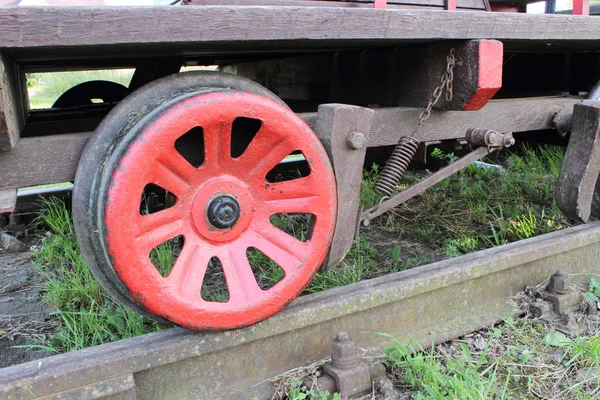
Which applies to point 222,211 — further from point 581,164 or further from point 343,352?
point 581,164

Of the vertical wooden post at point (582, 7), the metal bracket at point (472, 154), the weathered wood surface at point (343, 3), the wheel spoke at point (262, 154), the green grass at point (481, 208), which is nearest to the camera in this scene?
the wheel spoke at point (262, 154)

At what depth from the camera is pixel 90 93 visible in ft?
15.6

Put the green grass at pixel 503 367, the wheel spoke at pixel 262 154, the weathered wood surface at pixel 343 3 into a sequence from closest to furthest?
the wheel spoke at pixel 262 154 → the green grass at pixel 503 367 → the weathered wood surface at pixel 343 3

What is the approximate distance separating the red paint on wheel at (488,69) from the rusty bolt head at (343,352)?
41.3 inches

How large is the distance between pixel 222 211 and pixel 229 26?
0.55 m

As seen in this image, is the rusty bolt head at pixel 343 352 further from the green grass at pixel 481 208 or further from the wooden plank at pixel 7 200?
the green grass at pixel 481 208

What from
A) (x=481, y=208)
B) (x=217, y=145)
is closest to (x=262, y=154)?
(x=217, y=145)

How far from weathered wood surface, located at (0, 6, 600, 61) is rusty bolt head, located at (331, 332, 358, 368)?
1001 mm

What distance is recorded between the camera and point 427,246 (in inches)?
129

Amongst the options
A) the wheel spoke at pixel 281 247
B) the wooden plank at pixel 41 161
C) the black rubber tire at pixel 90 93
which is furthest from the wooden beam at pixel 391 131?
the black rubber tire at pixel 90 93

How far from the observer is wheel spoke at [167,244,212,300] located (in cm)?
166

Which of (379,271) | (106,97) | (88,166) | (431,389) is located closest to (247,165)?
(88,166)

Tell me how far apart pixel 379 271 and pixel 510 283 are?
685 mm

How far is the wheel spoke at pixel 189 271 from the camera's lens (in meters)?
1.66
